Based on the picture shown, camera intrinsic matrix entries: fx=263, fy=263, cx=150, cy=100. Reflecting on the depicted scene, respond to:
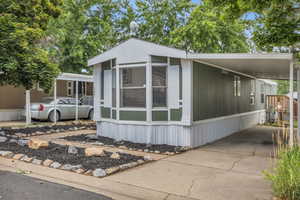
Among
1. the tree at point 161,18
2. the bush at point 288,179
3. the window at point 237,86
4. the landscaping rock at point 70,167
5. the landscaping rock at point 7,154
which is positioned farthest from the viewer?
the tree at point 161,18

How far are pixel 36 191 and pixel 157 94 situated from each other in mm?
4644

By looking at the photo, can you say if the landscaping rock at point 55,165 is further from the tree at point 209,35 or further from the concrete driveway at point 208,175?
the tree at point 209,35

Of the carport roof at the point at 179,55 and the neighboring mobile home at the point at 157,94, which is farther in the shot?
the neighboring mobile home at the point at 157,94

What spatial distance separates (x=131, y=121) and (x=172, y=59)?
89.3 inches

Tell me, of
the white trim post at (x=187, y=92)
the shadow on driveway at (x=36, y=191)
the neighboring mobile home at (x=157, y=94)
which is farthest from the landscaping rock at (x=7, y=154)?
the white trim post at (x=187, y=92)

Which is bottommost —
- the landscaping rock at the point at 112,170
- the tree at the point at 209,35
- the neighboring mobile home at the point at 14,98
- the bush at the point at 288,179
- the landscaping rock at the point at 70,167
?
the landscaping rock at the point at 112,170

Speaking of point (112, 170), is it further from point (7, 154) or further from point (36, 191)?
point (7, 154)

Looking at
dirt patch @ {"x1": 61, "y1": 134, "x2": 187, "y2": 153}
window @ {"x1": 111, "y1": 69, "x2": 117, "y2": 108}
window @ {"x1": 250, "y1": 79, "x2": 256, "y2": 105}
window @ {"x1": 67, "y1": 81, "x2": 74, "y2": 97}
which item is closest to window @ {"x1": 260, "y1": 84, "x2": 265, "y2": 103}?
window @ {"x1": 250, "y1": 79, "x2": 256, "y2": 105}

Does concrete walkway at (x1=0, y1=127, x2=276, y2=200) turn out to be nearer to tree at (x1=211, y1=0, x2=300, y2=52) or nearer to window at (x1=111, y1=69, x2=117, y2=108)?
tree at (x1=211, y1=0, x2=300, y2=52)

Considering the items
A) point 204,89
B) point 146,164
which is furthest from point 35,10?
point 146,164

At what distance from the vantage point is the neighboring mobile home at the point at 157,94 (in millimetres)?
7645

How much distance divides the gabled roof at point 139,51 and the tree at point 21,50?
2.62 m

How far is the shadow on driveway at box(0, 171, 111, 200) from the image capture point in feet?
12.4

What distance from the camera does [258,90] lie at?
49.9 feet
